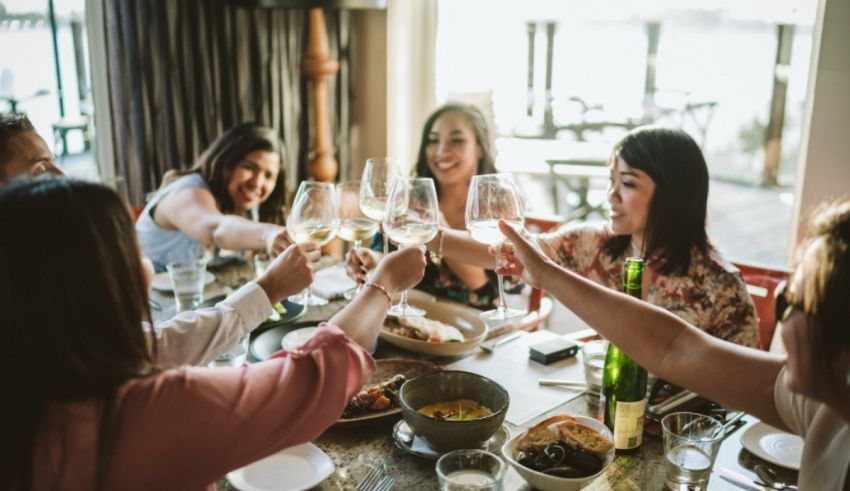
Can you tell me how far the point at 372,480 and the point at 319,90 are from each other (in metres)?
2.68

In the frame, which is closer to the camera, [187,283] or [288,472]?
[288,472]

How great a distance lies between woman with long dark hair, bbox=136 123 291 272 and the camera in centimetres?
239

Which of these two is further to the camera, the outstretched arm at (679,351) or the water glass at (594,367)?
the water glass at (594,367)

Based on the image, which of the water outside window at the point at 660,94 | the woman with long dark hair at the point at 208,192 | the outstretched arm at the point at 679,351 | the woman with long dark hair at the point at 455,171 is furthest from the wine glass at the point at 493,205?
the water outside window at the point at 660,94

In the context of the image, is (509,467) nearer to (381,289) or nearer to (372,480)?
(372,480)

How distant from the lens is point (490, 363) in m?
1.62

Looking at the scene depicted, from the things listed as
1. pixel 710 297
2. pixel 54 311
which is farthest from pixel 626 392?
pixel 54 311

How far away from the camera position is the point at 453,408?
1.29m

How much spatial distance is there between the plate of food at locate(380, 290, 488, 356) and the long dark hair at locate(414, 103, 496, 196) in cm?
84

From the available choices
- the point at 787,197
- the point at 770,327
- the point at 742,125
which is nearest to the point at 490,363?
the point at 770,327

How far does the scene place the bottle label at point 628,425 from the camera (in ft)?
4.02

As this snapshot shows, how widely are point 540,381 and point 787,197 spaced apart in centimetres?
511

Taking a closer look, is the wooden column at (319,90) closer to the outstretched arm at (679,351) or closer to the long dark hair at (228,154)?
the long dark hair at (228,154)

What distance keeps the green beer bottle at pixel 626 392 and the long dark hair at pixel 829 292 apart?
Answer: 0.37 m
